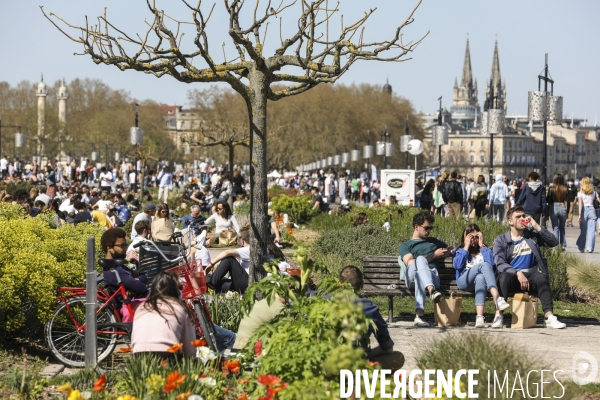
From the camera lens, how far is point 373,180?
49844 millimetres

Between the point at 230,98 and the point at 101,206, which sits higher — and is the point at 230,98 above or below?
above

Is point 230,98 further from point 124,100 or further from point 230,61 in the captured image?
point 230,61

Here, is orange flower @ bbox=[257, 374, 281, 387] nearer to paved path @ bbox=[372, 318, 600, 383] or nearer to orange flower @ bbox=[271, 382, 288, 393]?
orange flower @ bbox=[271, 382, 288, 393]

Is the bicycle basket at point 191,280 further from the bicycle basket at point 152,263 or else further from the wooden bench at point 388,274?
the wooden bench at point 388,274

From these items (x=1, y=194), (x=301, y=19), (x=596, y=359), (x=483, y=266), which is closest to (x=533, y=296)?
(x=483, y=266)

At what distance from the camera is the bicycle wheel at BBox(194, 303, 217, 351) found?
8.55 meters

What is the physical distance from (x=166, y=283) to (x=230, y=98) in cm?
10320

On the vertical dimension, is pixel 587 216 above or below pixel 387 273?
above

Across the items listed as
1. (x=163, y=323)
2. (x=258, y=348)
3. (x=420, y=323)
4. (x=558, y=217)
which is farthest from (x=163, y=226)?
→ (x=258, y=348)

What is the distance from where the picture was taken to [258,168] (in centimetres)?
1054

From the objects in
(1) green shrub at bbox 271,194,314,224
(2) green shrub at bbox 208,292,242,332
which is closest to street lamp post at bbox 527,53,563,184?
(1) green shrub at bbox 271,194,314,224

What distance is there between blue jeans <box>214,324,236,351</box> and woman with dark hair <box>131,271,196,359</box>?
1.23 m

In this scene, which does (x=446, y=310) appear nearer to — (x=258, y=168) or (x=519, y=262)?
(x=519, y=262)

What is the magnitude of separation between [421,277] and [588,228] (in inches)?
431
